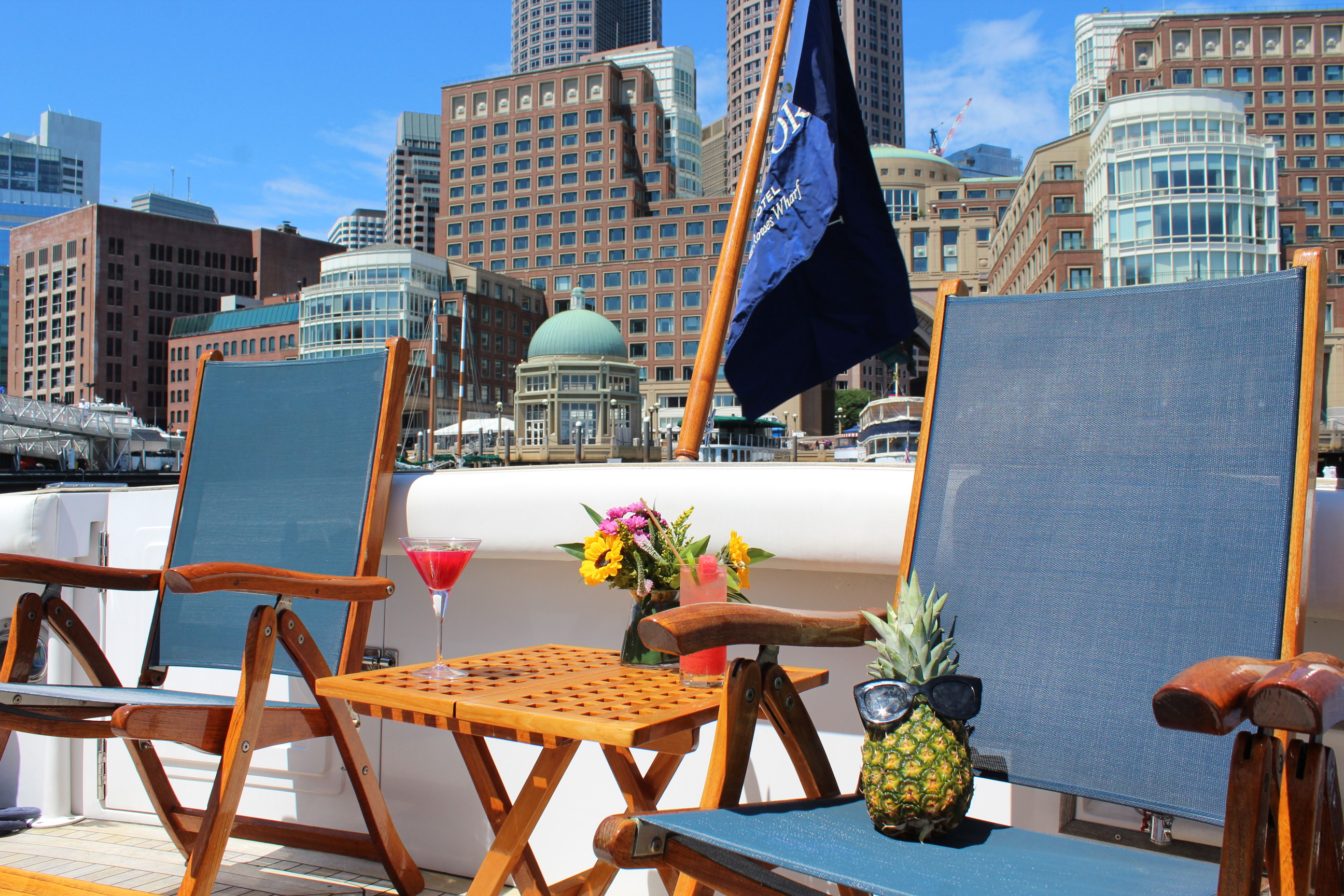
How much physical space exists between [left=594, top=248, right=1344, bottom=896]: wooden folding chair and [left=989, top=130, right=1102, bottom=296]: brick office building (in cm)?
4148

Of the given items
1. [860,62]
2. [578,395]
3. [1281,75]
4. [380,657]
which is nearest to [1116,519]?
[380,657]

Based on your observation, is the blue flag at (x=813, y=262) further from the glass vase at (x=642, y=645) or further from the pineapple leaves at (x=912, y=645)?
the pineapple leaves at (x=912, y=645)

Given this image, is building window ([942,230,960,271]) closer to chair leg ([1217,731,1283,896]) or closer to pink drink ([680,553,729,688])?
pink drink ([680,553,729,688])

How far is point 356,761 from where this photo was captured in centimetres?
178

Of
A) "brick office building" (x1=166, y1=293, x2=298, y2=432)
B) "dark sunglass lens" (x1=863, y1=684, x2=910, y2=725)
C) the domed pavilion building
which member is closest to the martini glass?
"dark sunglass lens" (x1=863, y1=684, x2=910, y2=725)

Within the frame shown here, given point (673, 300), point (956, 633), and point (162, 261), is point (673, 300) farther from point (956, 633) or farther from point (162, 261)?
point (956, 633)

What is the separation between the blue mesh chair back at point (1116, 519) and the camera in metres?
1.33

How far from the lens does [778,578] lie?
192 centimetres

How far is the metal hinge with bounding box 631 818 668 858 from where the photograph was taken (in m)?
1.04

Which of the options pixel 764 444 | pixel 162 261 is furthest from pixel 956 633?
pixel 162 261

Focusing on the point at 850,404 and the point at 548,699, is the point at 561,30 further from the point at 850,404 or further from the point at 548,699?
the point at 548,699

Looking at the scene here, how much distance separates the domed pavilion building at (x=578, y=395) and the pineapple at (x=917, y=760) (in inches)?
1927

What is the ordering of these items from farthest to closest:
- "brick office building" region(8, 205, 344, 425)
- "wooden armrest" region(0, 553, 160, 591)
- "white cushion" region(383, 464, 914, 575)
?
"brick office building" region(8, 205, 344, 425)
"wooden armrest" region(0, 553, 160, 591)
"white cushion" region(383, 464, 914, 575)

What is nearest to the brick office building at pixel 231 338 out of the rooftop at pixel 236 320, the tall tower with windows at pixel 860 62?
the rooftop at pixel 236 320
